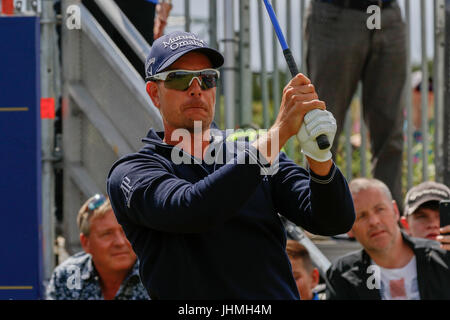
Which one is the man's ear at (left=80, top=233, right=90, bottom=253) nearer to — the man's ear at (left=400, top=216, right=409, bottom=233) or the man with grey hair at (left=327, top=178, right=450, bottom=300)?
the man with grey hair at (left=327, top=178, right=450, bottom=300)

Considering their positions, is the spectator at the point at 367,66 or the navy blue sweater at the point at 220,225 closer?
the navy blue sweater at the point at 220,225

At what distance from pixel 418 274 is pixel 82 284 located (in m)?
1.78

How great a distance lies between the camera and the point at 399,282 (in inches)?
171

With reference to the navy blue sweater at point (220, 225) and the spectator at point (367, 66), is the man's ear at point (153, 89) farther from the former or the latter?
the spectator at point (367, 66)

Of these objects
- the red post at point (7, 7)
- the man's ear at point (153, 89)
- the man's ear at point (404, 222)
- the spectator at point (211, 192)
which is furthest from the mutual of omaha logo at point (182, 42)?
the man's ear at point (404, 222)

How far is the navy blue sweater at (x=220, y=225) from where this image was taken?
227cm

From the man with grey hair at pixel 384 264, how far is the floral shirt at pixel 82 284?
3.42ft

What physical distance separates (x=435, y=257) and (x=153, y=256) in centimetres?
230

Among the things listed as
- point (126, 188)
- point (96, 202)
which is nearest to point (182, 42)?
point (126, 188)

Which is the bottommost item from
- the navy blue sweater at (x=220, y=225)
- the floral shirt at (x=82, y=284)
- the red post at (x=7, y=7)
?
the floral shirt at (x=82, y=284)

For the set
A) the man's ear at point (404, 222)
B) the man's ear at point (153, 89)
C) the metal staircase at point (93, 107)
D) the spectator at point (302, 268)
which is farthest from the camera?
the man's ear at point (404, 222)

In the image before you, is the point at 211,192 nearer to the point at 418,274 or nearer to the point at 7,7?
the point at 418,274

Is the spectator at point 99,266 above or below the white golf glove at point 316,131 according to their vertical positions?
below

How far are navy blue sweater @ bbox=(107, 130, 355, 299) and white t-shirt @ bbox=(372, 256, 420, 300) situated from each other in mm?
2006
